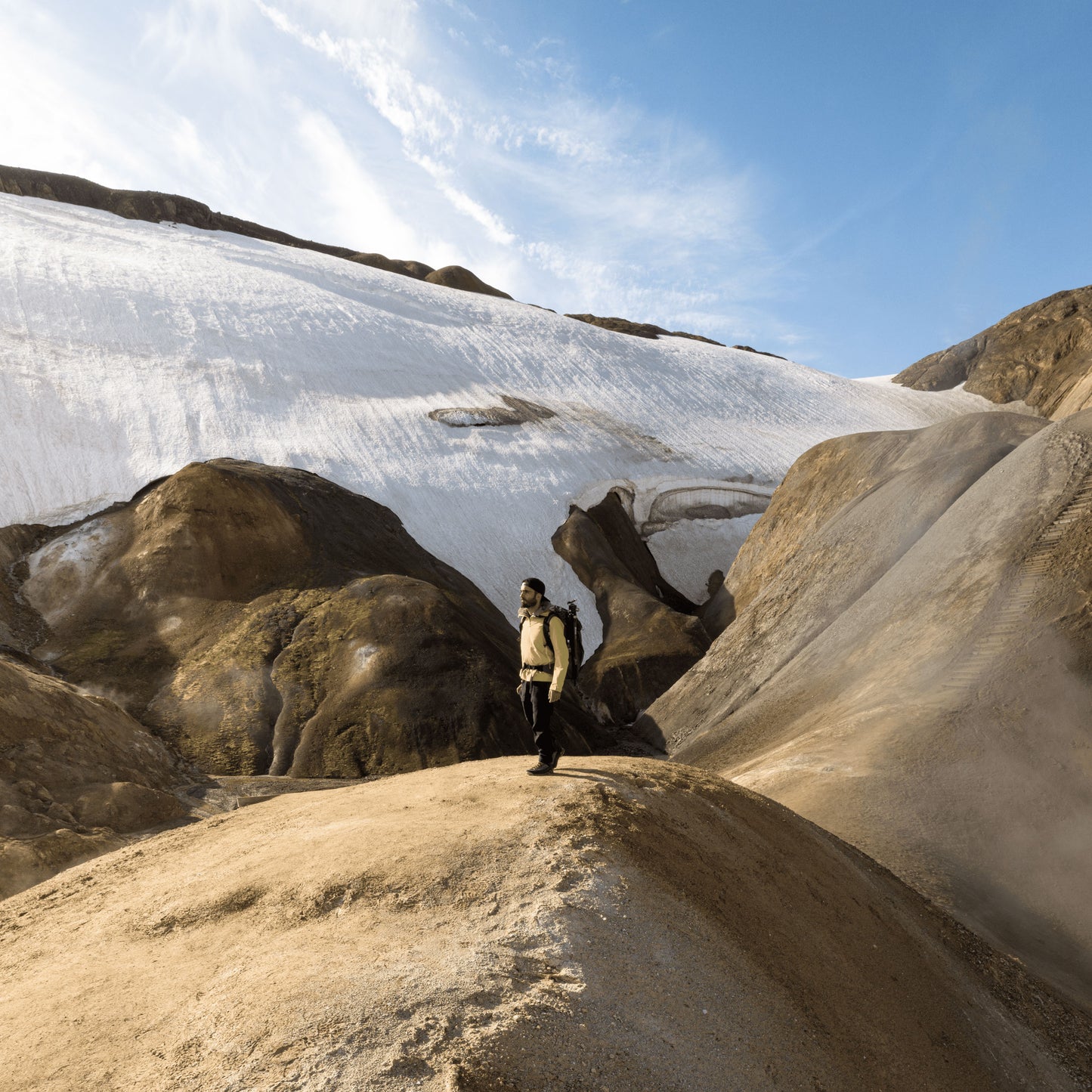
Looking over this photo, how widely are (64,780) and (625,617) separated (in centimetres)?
1421

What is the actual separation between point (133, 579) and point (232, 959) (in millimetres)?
14507

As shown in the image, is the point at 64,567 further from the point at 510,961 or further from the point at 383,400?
the point at 510,961

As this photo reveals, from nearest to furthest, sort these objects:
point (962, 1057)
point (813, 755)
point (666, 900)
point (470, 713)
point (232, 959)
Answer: point (232, 959)
point (666, 900)
point (962, 1057)
point (813, 755)
point (470, 713)

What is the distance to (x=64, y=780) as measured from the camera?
944 cm

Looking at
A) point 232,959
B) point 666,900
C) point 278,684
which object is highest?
point 666,900

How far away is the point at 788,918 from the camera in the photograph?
197 inches

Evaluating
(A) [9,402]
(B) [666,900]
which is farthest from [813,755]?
(A) [9,402]

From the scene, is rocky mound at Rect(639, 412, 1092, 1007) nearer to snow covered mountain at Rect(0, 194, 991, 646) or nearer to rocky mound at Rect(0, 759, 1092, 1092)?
rocky mound at Rect(0, 759, 1092, 1092)

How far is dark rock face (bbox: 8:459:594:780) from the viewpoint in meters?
14.0

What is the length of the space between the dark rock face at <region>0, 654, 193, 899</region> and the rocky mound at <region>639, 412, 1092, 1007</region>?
21.5 ft

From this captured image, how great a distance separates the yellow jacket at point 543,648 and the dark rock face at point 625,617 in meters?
13.0

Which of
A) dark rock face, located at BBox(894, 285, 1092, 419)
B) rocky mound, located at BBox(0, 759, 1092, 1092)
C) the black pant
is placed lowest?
rocky mound, located at BBox(0, 759, 1092, 1092)

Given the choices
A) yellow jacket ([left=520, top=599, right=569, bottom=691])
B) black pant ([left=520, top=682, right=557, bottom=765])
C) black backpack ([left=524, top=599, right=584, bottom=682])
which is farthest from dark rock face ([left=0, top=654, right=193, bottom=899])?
black backpack ([left=524, top=599, right=584, bottom=682])

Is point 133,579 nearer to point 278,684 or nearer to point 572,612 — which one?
point 278,684
